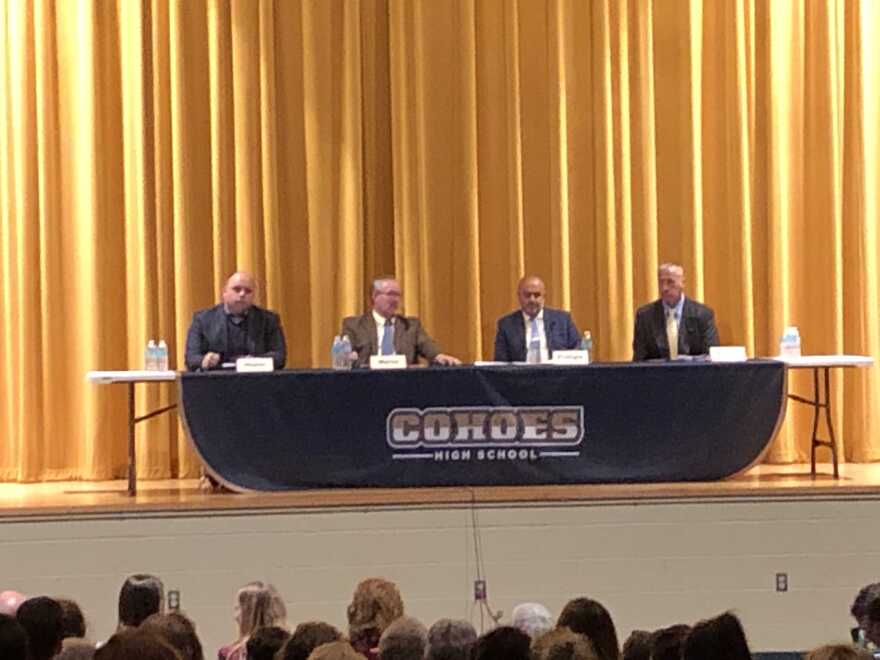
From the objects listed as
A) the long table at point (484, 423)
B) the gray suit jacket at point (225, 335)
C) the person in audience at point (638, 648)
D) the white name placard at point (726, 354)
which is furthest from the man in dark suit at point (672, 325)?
the person in audience at point (638, 648)

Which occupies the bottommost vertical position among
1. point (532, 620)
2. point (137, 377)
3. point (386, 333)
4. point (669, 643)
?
point (532, 620)

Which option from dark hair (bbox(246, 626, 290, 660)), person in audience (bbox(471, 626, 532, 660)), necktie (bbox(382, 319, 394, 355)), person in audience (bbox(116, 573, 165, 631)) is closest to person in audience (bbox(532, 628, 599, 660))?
person in audience (bbox(471, 626, 532, 660))

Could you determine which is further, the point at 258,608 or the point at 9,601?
the point at 9,601

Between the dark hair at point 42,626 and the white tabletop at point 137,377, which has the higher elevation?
the white tabletop at point 137,377

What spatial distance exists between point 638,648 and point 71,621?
5.20ft

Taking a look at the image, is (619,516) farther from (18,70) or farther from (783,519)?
(18,70)

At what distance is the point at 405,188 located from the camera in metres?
10.8

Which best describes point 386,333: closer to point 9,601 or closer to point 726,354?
point 726,354

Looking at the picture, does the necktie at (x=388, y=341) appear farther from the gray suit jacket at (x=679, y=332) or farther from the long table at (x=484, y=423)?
the gray suit jacket at (x=679, y=332)

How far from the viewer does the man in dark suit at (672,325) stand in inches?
386

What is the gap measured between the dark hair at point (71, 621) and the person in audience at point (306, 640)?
83 centimetres

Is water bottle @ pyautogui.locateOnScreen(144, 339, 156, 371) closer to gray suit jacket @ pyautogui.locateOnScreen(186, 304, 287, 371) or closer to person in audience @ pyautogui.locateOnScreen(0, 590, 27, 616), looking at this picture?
gray suit jacket @ pyautogui.locateOnScreen(186, 304, 287, 371)

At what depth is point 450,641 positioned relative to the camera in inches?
169

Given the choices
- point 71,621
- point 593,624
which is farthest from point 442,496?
point 593,624
